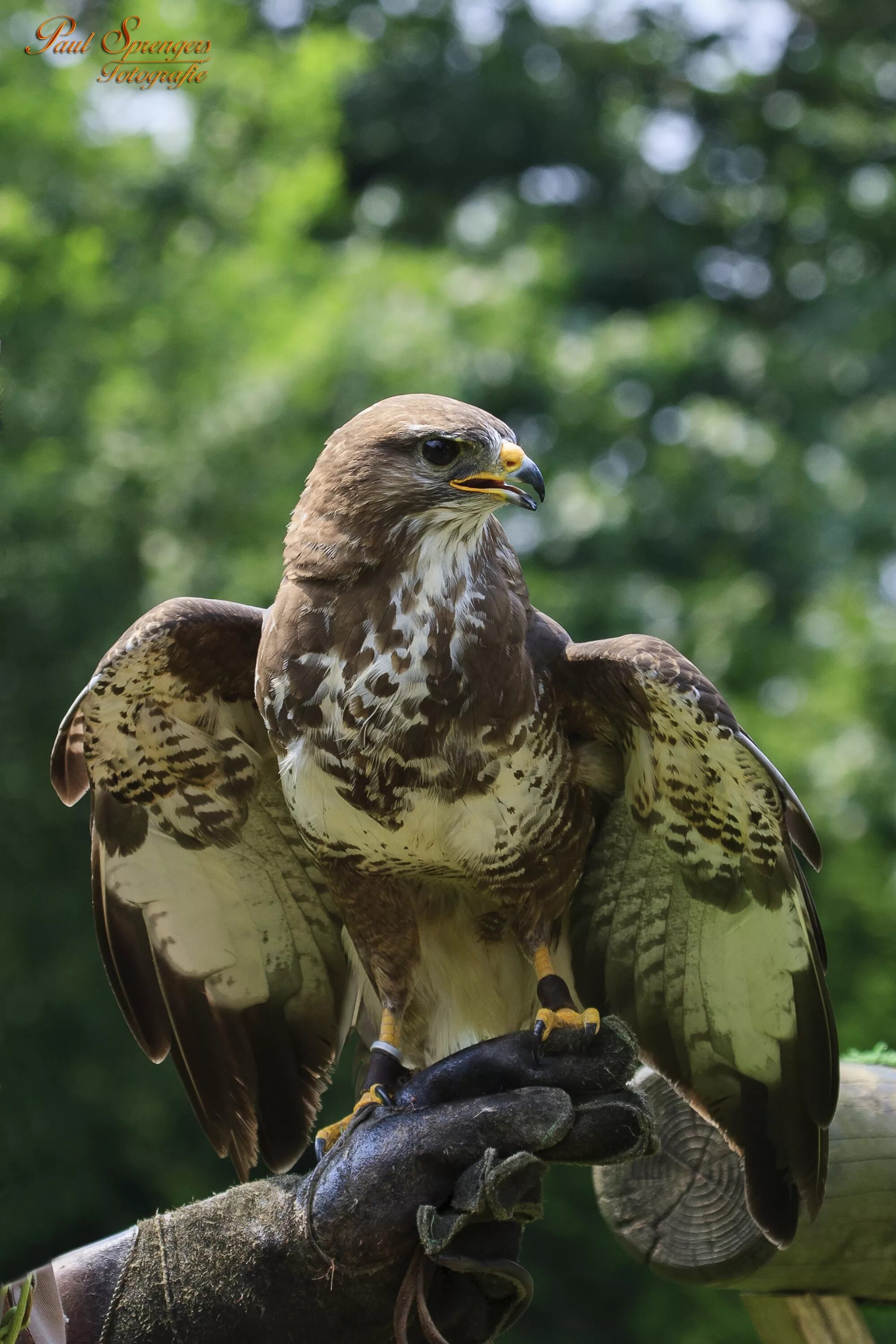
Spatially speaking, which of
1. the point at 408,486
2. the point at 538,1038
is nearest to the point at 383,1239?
the point at 538,1038

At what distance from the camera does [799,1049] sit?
3252mm

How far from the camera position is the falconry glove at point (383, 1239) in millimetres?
2838

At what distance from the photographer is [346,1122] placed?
10.5ft

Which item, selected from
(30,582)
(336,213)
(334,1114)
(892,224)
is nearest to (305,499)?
(30,582)

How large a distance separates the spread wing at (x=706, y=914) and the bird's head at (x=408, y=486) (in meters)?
0.39

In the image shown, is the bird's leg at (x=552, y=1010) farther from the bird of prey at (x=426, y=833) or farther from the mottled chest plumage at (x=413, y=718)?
the mottled chest plumage at (x=413, y=718)

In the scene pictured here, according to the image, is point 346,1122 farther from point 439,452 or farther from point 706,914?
point 439,452

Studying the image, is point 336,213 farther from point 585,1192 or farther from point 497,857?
point 497,857

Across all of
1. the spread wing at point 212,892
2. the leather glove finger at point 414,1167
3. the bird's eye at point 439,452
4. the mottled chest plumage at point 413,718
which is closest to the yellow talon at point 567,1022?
the leather glove finger at point 414,1167

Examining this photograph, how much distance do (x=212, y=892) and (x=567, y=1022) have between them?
38.3 inches

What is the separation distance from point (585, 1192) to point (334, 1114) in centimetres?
150
